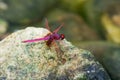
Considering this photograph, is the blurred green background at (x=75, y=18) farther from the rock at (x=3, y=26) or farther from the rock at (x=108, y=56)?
the rock at (x=108, y=56)

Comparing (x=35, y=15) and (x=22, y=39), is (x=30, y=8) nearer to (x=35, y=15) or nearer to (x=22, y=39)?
(x=35, y=15)

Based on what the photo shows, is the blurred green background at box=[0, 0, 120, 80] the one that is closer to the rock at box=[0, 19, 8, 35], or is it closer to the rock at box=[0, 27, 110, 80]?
the rock at box=[0, 19, 8, 35]

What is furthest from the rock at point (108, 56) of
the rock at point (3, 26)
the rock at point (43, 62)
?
the rock at point (3, 26)

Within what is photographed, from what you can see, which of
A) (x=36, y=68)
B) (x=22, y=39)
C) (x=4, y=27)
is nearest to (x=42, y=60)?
(x=36, y=68)

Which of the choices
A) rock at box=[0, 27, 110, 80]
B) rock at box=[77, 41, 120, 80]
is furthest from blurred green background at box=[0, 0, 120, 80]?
rock at box=[0, 27, 110, 80]

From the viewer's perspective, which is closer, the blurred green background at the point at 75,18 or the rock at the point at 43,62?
the rock at the point at 43,62

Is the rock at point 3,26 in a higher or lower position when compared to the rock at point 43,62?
higher

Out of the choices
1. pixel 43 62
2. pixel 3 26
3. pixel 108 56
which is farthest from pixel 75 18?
pixel 43 62

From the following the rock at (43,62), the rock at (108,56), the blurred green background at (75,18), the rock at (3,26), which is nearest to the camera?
the rock at (43,62)
